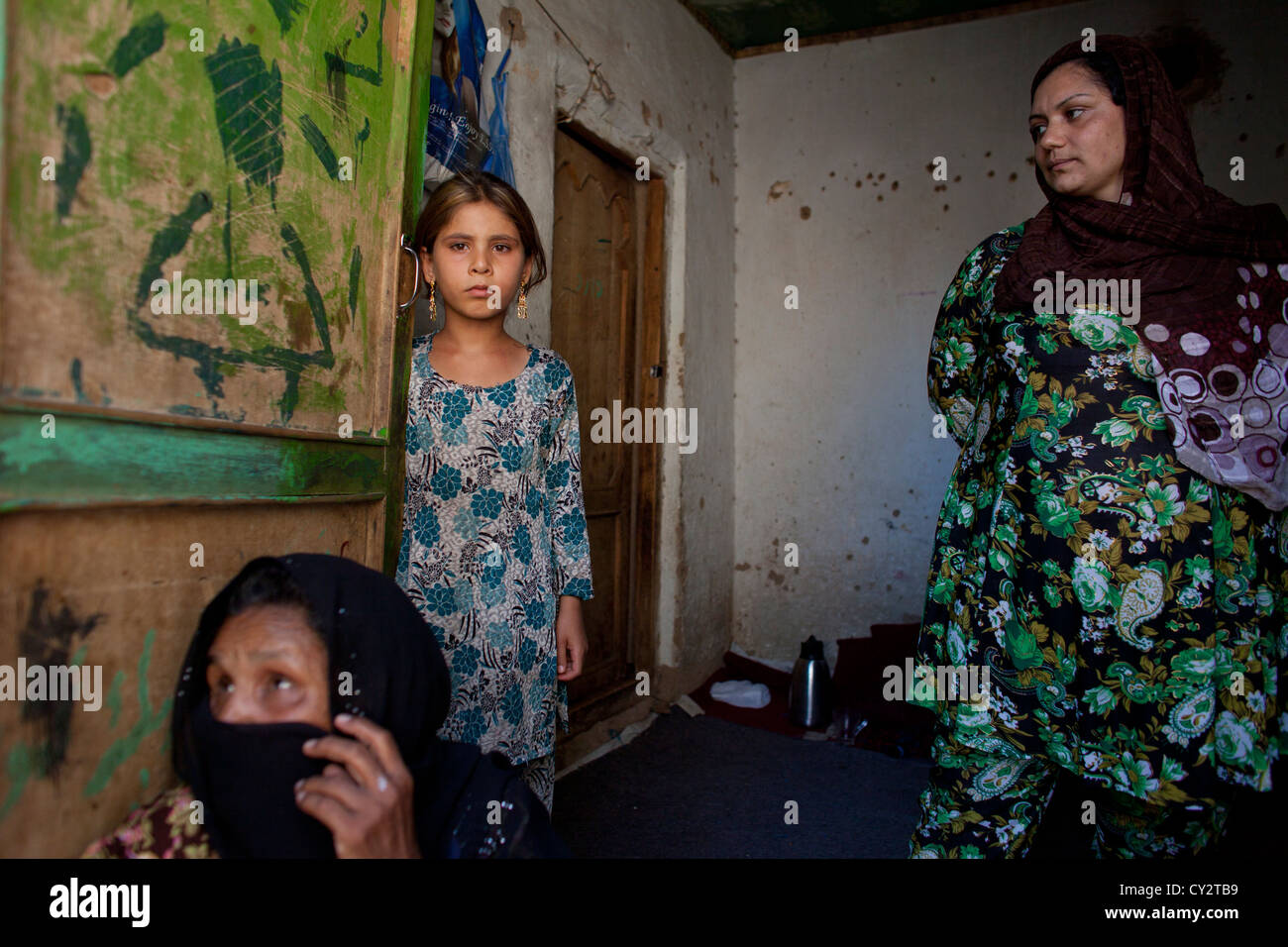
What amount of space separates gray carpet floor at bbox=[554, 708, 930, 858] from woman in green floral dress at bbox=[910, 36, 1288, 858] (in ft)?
3.07

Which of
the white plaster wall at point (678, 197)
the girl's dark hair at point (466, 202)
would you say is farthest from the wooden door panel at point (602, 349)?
the girl's dark hair at point (466, 202)

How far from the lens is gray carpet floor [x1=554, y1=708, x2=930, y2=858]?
8.11ft

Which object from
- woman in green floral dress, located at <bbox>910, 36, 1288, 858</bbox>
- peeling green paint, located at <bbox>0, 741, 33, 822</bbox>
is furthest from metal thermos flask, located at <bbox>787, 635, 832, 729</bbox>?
peeling green paint, located at <bbox>0, 741, 33, 822</bbox>

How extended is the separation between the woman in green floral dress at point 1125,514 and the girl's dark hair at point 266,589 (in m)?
1.26

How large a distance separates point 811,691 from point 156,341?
118 inches

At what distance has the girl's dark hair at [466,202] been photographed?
1634mm

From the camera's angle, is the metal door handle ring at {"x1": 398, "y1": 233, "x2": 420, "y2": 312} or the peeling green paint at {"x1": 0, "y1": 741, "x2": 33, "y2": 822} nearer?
the peeling green paint at {"x1": 0, "y1": 741, "x2": 33, "y2": 822}

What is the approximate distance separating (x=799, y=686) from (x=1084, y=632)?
2.17m

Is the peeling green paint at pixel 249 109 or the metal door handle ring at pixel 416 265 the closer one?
the peeling green paint at pixel 249 109

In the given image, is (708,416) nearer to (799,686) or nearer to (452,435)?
(799,686)

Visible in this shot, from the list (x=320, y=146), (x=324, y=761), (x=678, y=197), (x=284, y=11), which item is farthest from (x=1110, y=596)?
(x=678, y=197)

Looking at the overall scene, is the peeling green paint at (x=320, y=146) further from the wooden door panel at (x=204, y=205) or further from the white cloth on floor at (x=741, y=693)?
the white cloth on floor at (x=741, y=693)

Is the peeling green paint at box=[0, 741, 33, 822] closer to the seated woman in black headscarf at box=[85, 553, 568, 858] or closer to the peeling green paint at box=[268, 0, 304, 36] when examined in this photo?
the seated woman in black headscarf at box=[85, 553, 568, 858]

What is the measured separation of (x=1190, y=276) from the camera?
60.9 inches
